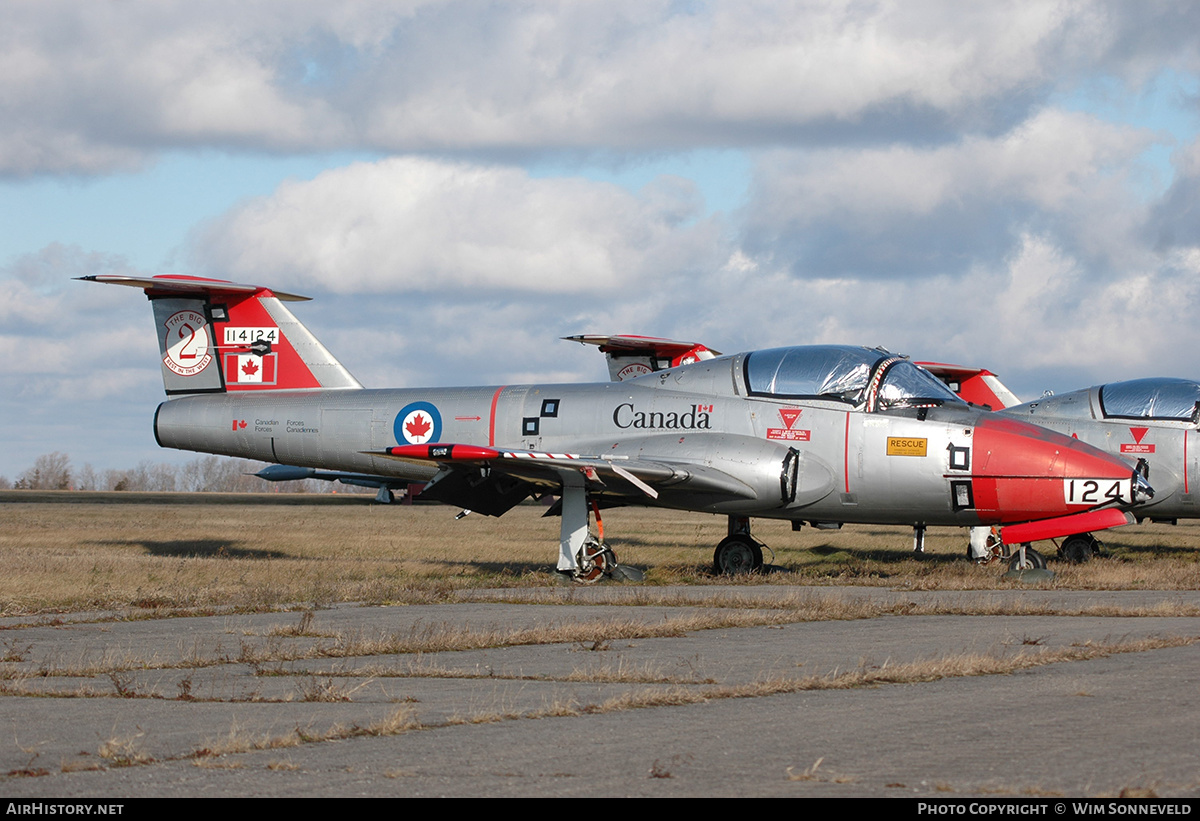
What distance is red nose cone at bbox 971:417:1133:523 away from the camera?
15.7m

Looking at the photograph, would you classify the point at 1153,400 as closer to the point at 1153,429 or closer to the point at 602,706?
the point at 1153,429

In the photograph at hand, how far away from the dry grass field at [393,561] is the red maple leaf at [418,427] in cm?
225

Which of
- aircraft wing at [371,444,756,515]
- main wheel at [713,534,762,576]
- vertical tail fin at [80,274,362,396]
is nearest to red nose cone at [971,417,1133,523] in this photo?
aircraft wing at [371,444,756,515]

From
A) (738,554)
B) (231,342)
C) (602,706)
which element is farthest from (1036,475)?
(231,342)

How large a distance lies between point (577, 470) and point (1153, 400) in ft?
35.6

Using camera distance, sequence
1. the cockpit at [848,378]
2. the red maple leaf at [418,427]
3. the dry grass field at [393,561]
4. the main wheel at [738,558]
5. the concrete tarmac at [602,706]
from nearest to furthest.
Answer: the concrete tarmac at [602,706] < the dry grass field at [393,561] < the cockpit at [848,378] < the main wheel at [738,558] < the red maple leaf at [418,427]

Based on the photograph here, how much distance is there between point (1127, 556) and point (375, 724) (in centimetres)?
2086

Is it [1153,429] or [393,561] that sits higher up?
[1153,429]

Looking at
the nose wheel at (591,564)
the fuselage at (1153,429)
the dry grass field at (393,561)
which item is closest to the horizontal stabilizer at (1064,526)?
the dry grass field at (393,561)

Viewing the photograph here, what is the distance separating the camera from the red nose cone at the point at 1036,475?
15.7 metres

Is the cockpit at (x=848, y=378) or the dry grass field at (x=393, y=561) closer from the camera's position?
the dry grass field at (x=393, y=561)

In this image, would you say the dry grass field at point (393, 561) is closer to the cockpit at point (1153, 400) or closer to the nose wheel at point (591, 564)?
the nose wheel at point (591, 564)

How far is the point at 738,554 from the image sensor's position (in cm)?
1817
